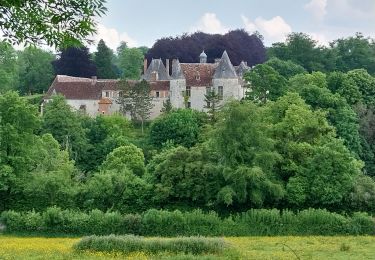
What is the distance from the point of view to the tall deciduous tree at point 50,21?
10.8m

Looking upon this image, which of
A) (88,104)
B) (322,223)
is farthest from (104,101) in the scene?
(322,223)

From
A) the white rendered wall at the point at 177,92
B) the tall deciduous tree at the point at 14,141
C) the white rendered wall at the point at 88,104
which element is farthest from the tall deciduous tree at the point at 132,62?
the tall deciduous tree at the point at 14,141

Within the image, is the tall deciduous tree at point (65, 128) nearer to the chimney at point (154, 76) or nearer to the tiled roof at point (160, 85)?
the tiled roof at point (160, 85)

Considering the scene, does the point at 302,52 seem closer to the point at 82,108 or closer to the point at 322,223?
the point at 82,108

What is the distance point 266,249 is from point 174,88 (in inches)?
1971

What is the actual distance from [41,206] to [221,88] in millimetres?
37273

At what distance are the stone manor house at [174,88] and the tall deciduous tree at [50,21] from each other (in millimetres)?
64026

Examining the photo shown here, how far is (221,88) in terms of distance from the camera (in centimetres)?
7681

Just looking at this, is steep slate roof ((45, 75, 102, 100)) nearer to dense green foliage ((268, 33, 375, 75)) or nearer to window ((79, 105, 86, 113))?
window ((79, 105, 86, 113))

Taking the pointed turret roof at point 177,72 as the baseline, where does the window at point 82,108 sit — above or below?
below

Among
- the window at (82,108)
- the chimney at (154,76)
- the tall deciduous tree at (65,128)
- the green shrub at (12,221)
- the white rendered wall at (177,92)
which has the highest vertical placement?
the chimney at (154,76)

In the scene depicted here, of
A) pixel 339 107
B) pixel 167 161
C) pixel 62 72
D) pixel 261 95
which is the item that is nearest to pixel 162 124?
pixel 261 95

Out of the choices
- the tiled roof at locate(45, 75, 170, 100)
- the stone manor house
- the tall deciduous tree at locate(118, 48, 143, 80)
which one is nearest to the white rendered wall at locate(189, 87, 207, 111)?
the stone manor house

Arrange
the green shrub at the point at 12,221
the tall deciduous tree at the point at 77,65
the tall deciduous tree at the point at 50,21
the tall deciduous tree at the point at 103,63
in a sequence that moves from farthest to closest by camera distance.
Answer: the tall deciduous tree at the point at 103,63 → the tall deciduous tree at the point at 77,65 → the green shrub at the point at 12,221 → the tall deciduous tree at the point at 50,21
